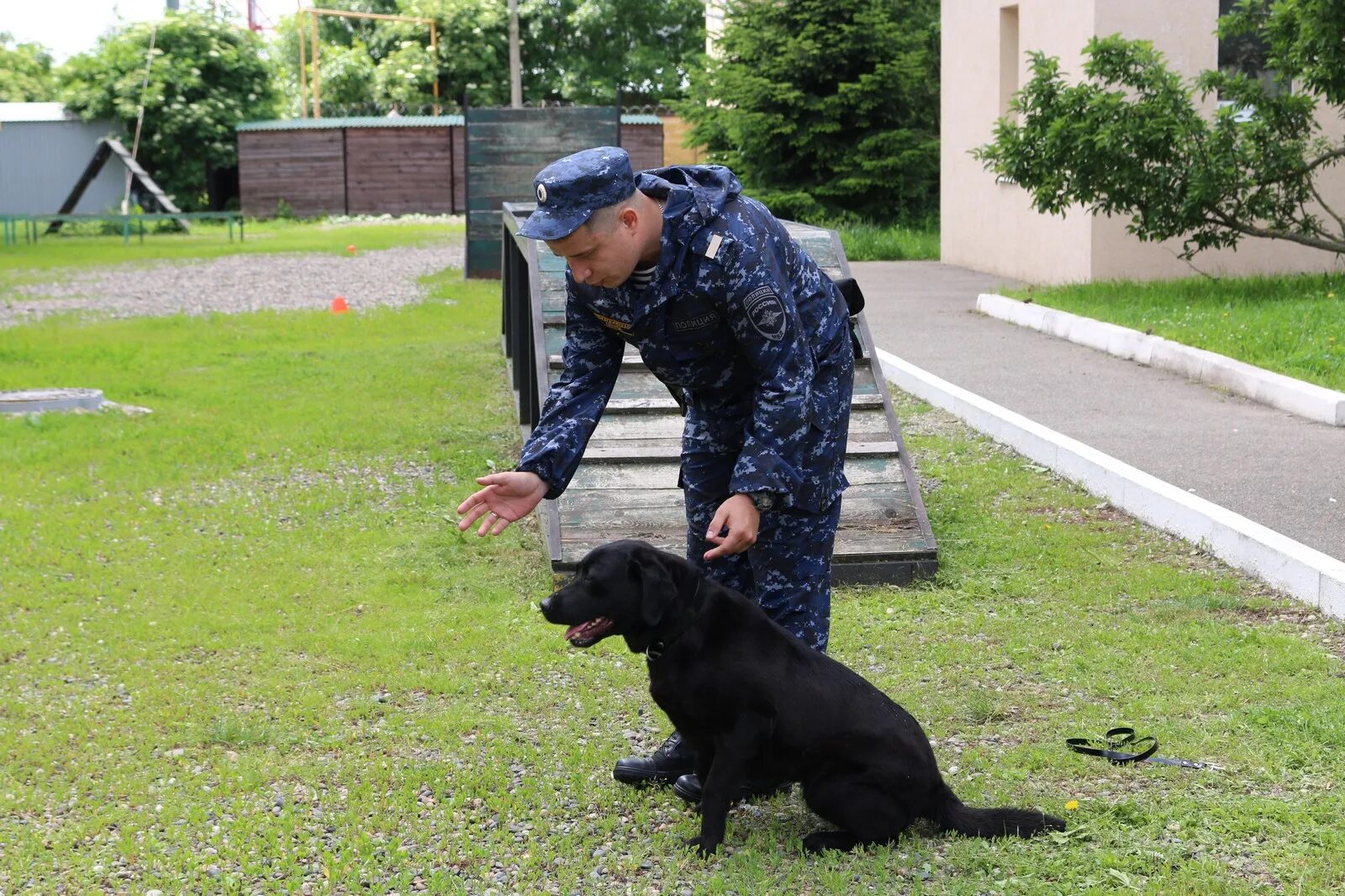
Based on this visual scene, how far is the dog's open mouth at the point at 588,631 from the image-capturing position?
10.9 feet

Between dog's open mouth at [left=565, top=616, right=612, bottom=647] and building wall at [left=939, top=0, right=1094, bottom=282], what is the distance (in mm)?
11886

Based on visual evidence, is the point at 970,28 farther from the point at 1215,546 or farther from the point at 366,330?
the point at 1215,546

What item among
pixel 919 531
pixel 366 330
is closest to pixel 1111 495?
pixel 919 531

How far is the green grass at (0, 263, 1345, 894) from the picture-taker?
139 inches

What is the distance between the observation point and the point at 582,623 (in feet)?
11.0

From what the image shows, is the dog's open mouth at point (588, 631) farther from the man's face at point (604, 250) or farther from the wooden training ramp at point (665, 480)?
the wooden training ramp at point (665, 480)

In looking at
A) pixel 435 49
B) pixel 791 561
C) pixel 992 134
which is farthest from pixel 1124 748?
pixel 435 49

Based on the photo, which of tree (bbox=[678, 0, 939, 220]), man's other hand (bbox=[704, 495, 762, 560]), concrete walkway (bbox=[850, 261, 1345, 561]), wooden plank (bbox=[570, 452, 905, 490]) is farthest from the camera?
tree (bbox=[678, 0, 939, 220])

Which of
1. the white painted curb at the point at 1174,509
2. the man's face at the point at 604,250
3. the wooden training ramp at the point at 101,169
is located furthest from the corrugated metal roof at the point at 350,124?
the man's face at the point at 604,250

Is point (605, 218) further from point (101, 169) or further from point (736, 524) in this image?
point (101, 169)

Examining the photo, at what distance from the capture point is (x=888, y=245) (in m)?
20.7

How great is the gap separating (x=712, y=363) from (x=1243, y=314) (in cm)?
852

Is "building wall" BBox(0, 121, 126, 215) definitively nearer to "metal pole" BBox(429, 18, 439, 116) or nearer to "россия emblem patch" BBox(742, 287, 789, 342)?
"metal pole" BBox(429, 18, 439, 116)

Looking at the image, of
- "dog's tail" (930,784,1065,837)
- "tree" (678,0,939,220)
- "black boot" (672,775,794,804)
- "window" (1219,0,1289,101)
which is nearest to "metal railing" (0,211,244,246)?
"tree" (678,0,939,220)
